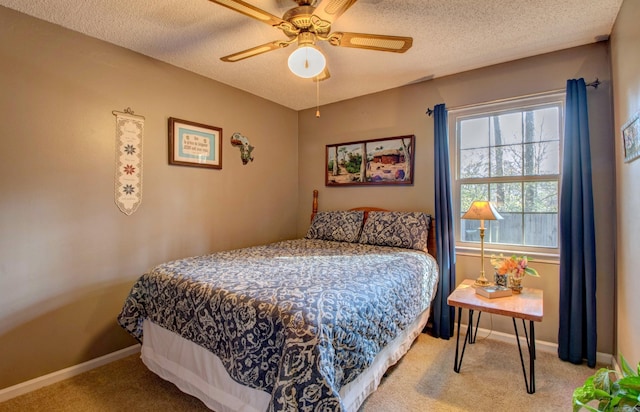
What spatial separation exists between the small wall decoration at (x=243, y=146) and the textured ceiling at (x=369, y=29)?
2.09 ft

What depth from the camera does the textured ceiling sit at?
195cm

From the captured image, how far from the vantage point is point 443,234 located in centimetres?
285

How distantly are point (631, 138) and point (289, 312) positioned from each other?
2.10 m

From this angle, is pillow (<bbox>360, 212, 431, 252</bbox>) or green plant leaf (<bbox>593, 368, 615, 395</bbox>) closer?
green plant leaf (<bbox>593, 368, 615, 395</bbox>)

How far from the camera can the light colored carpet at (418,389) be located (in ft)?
6.12

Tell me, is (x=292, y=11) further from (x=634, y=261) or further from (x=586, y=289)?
(x=586, y=289)

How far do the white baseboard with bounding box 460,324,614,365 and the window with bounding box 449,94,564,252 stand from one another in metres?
0.76

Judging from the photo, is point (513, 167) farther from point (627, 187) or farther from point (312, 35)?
point (312, 35)

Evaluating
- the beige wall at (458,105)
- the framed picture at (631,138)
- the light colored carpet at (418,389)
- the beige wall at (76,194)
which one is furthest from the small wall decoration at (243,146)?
the framed picture at (631,138)

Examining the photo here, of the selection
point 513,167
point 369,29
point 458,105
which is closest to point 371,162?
point 458,105

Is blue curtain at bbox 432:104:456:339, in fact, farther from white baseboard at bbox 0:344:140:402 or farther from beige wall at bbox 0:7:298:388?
white baseboard at bbox 0:344:140:402

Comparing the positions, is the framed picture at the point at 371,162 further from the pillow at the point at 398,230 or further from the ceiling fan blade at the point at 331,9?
the ceiling fan blade at the point at 331,9

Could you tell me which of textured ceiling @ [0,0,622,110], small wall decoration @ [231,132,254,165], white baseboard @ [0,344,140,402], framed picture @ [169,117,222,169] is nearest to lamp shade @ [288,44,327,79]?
textured ceiling @ [0,0,622,110]

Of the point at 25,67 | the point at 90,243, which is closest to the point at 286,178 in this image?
the point at 90,243
